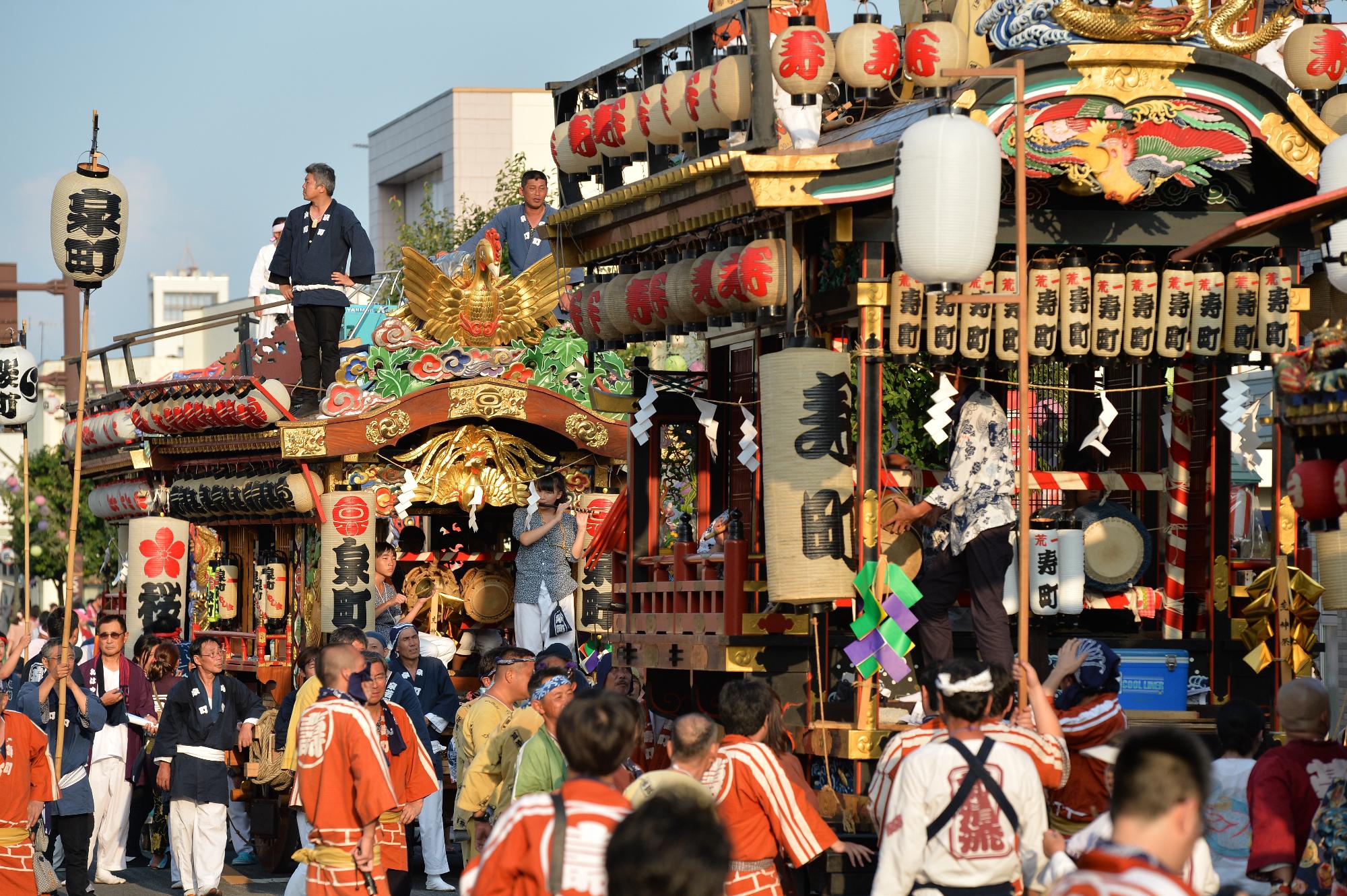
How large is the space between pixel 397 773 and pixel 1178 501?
491 centimetres

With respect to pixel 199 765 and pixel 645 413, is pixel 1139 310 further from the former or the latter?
pixel 199 765

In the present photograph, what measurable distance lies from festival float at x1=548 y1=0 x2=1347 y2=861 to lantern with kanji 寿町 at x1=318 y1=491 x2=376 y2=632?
4123 mm

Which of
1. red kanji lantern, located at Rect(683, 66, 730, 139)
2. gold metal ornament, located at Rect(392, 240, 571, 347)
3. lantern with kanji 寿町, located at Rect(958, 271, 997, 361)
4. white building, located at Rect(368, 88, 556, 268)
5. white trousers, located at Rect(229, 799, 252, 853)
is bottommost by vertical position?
white trousers, located at Rect(229, 799, 252, 853)

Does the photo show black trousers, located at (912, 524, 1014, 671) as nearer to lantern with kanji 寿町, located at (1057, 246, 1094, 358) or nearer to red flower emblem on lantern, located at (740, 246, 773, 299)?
lantern with kanji 寿町, located at (1057, 246, 1094, 358)

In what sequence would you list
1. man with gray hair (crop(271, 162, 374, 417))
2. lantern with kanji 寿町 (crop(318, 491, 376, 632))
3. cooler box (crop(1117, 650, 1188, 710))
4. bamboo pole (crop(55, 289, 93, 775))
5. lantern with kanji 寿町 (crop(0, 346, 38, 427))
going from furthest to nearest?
lantern with kanji 寿町 (crop(0, 346, 38, 427)) < man with gray hair (crop(271, 162, 374, 417)) < lantern with kanji 寿町 (crop(318, 491, 376, 632)) < bamboo pole (crop(55, 289, 93, 775)) < cooler box (crop(1117, 650, 1188, 710))

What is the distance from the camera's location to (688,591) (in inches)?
465

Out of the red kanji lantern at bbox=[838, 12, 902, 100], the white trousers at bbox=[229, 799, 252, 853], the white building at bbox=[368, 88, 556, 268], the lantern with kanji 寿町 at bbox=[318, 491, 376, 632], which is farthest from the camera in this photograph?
the white building at bbox=[368, 88, 556, 268]

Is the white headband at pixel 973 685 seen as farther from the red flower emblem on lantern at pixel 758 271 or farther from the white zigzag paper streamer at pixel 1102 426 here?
the white zigzag paper streamer at pixel 1102 426

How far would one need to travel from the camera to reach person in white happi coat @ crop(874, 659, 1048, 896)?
Result: 6.56 metres

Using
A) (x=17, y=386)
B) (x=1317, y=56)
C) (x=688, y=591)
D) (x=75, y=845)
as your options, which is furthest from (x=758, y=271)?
(x=17, y=386)

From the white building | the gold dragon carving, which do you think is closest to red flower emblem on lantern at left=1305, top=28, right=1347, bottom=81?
the gold dragon carving

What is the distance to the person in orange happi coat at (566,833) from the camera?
5613 millimetres

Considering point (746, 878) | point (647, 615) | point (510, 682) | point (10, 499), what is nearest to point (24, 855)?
point (510, 682)

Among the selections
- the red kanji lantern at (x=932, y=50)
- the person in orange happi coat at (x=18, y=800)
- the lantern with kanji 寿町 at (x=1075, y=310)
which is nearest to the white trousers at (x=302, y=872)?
the person in orange happi coat at (x=18, y=800)
